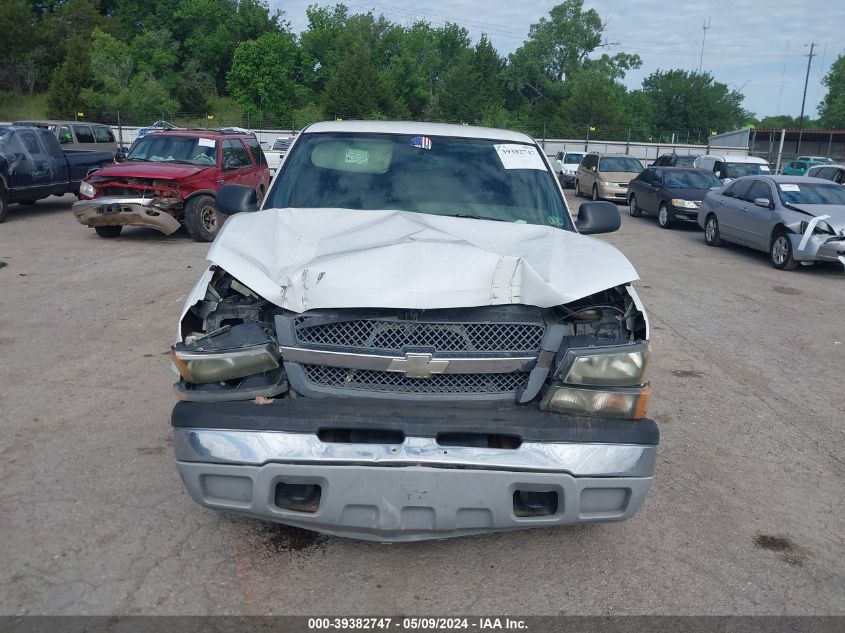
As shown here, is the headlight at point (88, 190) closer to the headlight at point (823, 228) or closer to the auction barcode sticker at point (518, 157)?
the auction barcode sticker at point (518, 157)

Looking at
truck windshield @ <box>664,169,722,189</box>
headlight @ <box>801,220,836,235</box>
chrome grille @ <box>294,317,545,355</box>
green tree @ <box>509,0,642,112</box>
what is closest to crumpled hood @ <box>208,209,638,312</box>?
chrome grille @ <box>294,317,545,355</box>

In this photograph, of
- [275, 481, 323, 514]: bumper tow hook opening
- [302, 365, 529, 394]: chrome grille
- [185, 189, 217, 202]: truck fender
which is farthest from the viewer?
[185, 189, 217, 202]: truck fender

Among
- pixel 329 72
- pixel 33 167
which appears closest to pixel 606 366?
pixel 33 167

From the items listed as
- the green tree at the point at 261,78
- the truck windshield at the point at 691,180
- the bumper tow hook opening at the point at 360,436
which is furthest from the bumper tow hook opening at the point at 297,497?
the green tree at the point at 261,78

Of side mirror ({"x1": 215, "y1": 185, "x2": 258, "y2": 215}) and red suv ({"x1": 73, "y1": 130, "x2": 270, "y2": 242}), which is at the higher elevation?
side mirror ({"x1": 215, "y1": 185, "x2": 258, "y2": 215})

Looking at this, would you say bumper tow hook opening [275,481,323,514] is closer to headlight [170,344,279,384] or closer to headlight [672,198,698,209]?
headlight [170,344,279,384]

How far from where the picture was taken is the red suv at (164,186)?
1259 cm

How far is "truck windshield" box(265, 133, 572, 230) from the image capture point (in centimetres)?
459

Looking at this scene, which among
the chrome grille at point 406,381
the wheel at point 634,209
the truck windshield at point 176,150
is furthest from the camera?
the wheel at point 634,209

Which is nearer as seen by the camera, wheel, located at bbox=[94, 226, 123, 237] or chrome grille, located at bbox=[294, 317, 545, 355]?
chrome grille, located at bbox=[294, 317, 545, 355]

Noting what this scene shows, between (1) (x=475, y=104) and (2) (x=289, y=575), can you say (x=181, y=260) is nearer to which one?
(2) (x=289, y=575)

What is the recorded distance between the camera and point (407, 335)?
3.22 meters

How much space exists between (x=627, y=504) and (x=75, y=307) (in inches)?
282

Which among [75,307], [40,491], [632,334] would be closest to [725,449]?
[632,334]
